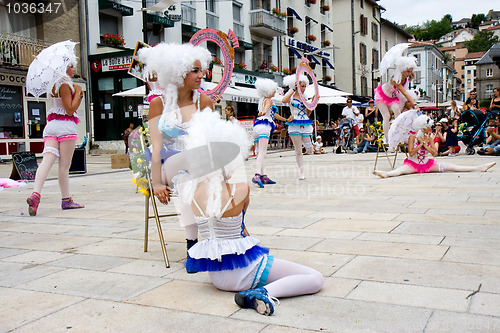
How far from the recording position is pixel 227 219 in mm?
2545

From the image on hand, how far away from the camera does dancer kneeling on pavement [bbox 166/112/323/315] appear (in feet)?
8.21

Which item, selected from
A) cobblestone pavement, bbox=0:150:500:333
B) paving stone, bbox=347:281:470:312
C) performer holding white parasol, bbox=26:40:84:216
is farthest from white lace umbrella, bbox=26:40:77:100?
paving stone, bbox=347:281:470:312

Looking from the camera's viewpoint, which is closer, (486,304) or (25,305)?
(486,304)

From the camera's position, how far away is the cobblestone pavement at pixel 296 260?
228 cm

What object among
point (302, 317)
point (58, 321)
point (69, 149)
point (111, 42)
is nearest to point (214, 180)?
point (302, 317)

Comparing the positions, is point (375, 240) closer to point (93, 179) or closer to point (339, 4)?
point (93, 179)

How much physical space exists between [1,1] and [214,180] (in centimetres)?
1772

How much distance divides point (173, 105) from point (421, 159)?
6432 millimetres

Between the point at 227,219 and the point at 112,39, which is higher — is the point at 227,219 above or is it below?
below

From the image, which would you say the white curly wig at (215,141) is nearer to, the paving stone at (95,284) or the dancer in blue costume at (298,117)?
the paving stone at (95,284)

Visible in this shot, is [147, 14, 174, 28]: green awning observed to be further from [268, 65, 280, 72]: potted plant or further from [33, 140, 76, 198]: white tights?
[33, 140, 76, 198]: white tights

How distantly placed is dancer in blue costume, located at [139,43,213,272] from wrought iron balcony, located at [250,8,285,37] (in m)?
25.5

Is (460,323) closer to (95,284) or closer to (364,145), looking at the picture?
(95,284)

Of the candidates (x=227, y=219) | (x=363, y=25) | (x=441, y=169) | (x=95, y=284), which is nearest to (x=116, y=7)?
(x=441, y=169)
